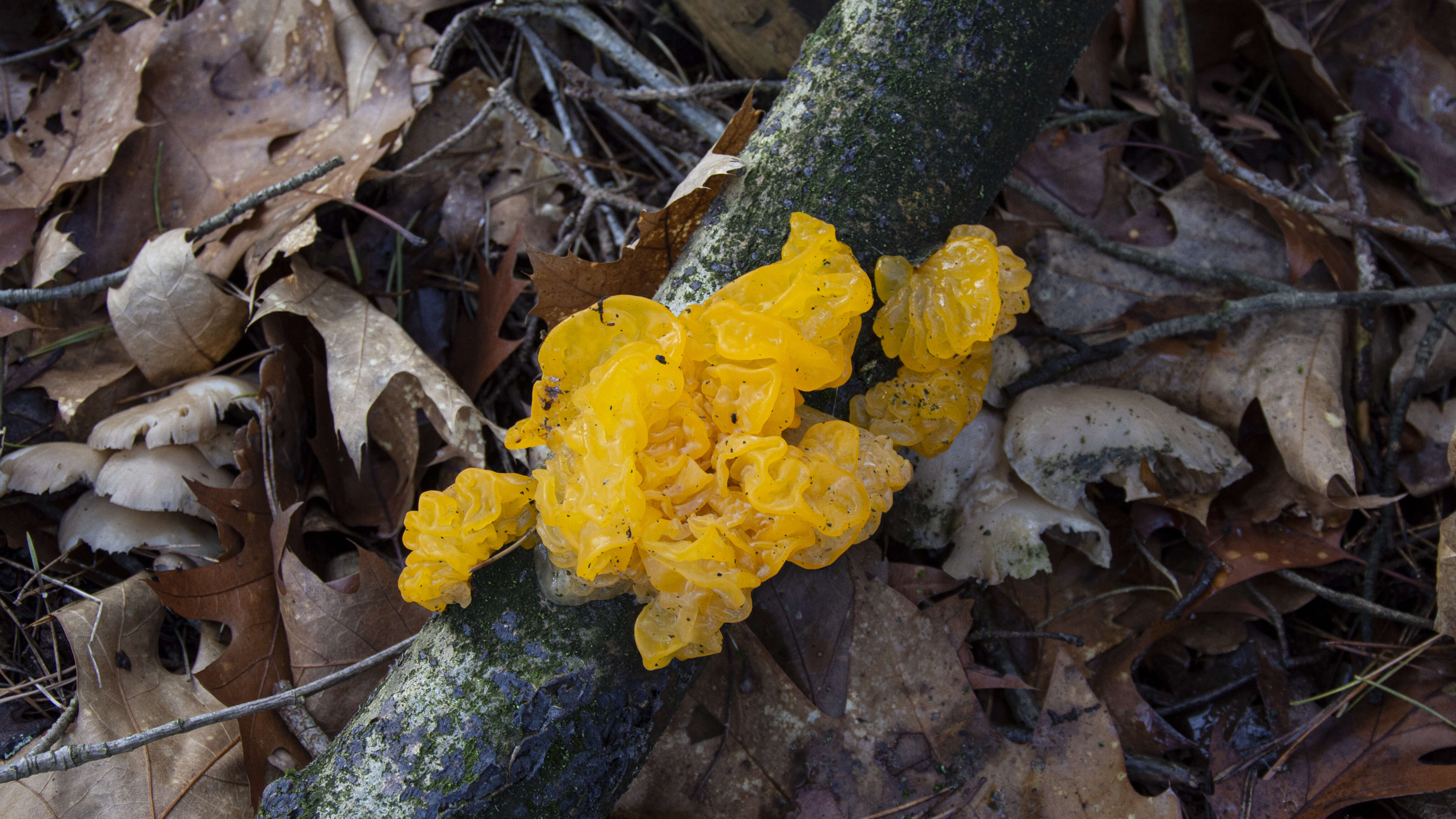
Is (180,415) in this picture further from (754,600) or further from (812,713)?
(812,713)

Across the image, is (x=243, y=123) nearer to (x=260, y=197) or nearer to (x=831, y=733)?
(x=260, y=197)

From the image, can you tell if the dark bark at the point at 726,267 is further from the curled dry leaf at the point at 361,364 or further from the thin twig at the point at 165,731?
the curled dry leaf at the point at 361,364

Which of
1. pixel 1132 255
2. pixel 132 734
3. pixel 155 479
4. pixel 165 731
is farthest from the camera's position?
pixel 1132 255

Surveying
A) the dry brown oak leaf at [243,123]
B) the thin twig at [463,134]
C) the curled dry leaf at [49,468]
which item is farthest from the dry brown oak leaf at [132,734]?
the thin twig at [463,134]

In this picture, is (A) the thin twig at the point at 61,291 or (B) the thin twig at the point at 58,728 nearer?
(B) the thin twig at the point at 58,728

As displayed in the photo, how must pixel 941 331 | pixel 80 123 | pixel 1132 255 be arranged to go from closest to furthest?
pixel 941 331 → pixel 1132 255 → pixel 80 123

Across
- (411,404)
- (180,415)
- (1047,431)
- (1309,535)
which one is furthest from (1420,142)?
(180,415)

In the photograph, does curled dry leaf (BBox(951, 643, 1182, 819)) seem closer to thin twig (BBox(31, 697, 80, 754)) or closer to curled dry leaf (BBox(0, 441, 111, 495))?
thin twig (BBox(31, 697, 80, 754))

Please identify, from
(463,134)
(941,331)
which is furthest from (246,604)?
(941,331)
